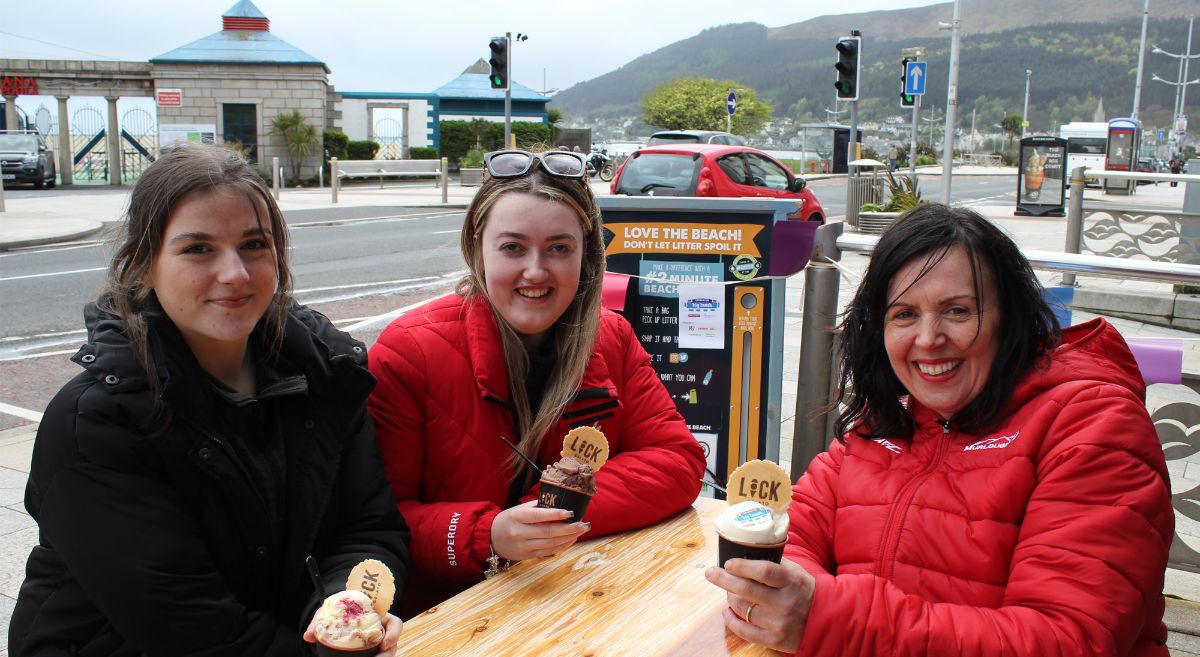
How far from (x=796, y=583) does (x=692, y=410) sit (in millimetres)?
2263

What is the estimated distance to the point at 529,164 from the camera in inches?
96.3

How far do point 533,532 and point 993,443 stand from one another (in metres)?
0.92

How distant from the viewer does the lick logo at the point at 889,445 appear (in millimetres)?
1920

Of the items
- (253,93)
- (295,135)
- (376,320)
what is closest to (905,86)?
(376,320)

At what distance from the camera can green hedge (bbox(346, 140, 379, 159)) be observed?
33594 millimetres

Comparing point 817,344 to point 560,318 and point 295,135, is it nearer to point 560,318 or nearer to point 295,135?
point 560,318

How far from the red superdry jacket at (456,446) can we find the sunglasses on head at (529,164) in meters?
0.34

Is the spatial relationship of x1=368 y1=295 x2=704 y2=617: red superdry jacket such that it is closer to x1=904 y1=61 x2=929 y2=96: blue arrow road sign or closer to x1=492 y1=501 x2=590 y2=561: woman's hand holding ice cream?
x1=492 y1=501 x2=590 y2=561: woman's hand holding ice cream

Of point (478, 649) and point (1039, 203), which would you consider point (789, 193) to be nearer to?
point (1039, 203)

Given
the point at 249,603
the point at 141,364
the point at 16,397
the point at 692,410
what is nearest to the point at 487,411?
the point at 249,603

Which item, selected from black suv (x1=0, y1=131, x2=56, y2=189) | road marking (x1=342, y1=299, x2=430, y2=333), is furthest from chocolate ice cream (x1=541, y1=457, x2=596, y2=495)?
black suv (x1=0, y1=131, x2=56, y2=189)

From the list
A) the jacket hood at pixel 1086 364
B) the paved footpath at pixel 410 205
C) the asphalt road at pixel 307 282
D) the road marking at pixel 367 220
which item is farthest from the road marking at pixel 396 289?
the jacket hood at pixel 1086 364

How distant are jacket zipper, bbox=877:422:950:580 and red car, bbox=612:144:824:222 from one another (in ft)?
40.4

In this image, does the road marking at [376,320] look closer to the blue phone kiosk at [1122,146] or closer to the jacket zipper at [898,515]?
the jacket zipper at [898,515]
